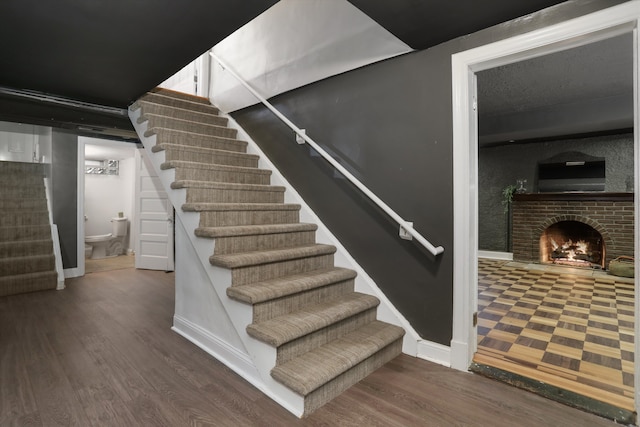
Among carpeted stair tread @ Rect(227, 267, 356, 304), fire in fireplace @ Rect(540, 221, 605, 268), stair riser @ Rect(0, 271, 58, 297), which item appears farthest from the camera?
fire in fireplace @ Rect(540, 221, 605, 268)

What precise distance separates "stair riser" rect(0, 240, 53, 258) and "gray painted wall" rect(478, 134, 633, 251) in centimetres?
684

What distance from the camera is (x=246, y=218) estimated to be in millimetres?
2584

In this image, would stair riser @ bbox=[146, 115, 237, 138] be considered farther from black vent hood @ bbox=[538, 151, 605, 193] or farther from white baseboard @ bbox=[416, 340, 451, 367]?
black vent hood @ bbox=[538, 151, 605, 193]

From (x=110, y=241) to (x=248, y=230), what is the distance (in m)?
5.48

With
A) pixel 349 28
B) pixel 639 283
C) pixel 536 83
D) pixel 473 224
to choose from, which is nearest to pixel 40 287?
pixel 349 28

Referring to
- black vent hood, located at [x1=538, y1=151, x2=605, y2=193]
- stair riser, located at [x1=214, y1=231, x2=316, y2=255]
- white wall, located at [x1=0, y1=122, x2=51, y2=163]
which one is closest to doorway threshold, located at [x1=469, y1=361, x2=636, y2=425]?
stair riser, located at [x1=214, y1=231, x2=316, y2=255]

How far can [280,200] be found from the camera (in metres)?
3.12

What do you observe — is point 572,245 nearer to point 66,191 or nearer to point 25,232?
point 66,191

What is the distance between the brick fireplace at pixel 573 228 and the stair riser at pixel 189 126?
16.0 feet

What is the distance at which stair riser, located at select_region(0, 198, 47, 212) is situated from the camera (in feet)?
13.9

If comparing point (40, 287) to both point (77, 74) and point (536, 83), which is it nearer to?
point (77, 74)

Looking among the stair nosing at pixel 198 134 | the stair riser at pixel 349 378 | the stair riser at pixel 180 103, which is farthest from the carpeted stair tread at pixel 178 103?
the stair riser at pixel 349 378

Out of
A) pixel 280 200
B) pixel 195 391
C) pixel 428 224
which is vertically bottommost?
pixel 195 391

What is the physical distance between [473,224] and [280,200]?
1.73 metres
